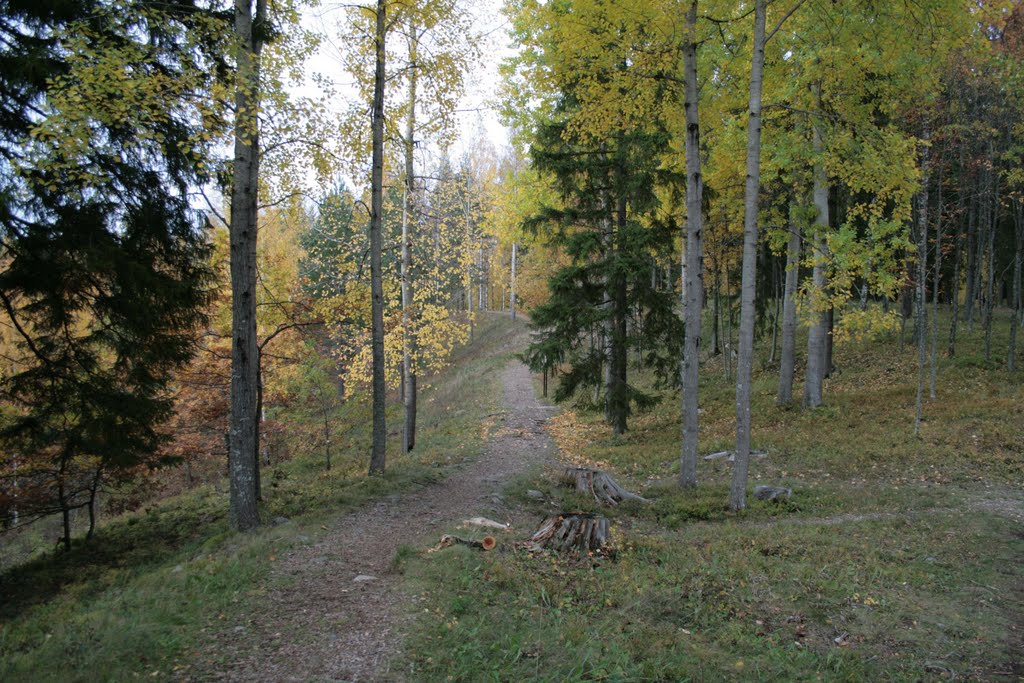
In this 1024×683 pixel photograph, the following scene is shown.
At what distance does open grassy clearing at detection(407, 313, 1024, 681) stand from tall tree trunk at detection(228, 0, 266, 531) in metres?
3.27

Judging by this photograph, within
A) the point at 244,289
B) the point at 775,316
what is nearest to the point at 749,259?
the point at 244,289

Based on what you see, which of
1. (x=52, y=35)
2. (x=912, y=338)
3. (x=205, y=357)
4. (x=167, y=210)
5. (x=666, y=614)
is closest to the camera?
(x=666, y=614)

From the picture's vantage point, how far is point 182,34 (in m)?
8.14

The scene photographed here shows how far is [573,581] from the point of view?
244 inches

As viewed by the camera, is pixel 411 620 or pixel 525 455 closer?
pixel 411 620

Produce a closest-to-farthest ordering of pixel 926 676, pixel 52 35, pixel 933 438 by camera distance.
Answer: pixel 926 676, pixel 52 35, pixel 933 438

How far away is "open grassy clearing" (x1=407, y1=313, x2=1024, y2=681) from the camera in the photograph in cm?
471

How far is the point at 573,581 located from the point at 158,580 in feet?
15.7

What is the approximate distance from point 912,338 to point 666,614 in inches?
842

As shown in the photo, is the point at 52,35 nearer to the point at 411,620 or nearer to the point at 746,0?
the point at 411,620

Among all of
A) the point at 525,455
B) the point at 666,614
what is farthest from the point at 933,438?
the point at 666,614

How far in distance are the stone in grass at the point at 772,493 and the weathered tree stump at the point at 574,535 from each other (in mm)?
3874

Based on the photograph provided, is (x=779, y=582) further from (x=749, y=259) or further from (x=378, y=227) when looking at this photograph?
(x=378, y=227)

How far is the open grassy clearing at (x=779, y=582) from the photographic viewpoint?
471 centimetres
